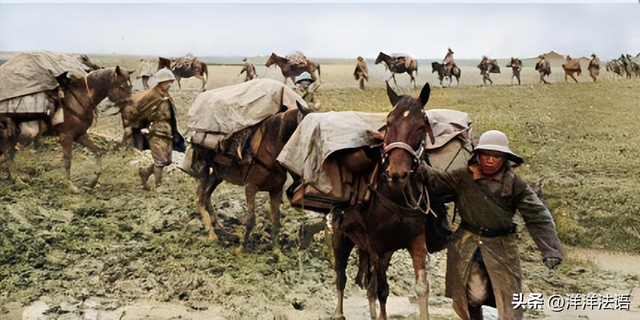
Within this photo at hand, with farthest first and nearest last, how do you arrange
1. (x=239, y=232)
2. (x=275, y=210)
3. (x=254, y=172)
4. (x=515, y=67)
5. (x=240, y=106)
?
(x=515, y=67) → (x=239, y=232) → (x=275, y=210) → (x=254, y=172) → (x=240, y=106)

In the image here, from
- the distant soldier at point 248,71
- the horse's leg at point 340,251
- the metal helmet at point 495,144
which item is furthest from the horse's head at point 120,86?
the metal helmet at point 495,144

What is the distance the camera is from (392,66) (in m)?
13.5

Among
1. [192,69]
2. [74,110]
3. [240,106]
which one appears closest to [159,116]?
[74,110]

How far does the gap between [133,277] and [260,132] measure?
2094mm

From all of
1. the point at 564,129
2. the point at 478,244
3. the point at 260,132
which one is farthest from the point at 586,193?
the point at 478,244

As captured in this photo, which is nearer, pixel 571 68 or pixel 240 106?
pixel 240 106

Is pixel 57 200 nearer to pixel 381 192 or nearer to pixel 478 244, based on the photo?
pixel 381 192

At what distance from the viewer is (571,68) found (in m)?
13.0

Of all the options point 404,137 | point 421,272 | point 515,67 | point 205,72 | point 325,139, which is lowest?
point 421,272

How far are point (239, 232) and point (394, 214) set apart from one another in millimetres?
3946

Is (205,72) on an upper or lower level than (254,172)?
upper

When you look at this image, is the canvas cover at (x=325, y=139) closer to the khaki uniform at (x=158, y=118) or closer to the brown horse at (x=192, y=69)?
the khaki uniform at (x=158, y=118)

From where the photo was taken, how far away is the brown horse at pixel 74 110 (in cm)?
874

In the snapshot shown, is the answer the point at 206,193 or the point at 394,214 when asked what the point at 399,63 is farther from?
the point at 394,214
